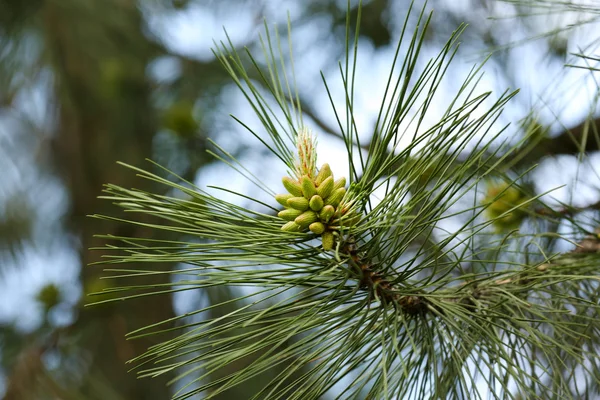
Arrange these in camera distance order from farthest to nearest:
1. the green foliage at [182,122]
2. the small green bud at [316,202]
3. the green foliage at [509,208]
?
the green foliage at [182,122], the green foliage at [509,208], the small green bud at [316,202]

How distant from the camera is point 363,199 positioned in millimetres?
496

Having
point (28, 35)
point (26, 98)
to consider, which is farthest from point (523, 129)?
point (26, 98)

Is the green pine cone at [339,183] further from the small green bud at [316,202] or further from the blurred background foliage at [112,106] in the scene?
the blurred background foliage at [112,106]

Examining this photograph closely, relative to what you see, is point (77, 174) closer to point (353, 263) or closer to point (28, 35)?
point (28, 35)

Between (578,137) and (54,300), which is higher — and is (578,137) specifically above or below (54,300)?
below

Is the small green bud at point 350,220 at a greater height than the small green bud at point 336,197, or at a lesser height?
lesser

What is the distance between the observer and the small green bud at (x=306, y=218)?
0.49 meters

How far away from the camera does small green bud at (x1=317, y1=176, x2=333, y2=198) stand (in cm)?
49

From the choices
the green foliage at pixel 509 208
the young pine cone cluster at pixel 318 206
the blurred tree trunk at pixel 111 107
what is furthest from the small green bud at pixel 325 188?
the blurred tree trunk at pixel 111 107

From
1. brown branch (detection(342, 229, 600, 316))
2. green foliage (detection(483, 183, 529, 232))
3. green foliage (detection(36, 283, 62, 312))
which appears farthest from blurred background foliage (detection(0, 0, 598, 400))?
brown branch (detection(342, 229, 600, 316))

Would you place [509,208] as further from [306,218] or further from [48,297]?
[48,297]

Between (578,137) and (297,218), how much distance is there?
63 centimetres

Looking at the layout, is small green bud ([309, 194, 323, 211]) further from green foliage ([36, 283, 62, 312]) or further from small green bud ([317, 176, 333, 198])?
green foliage ([36, 283, 62, 312])

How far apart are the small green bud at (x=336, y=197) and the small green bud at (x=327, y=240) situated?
24mm
